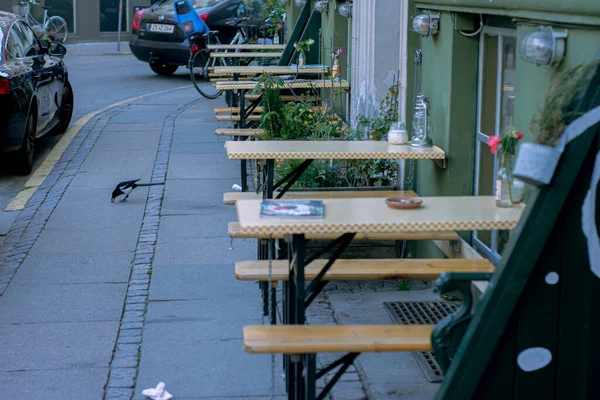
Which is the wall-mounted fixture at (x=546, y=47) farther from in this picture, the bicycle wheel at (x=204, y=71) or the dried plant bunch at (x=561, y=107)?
the bicycle wheel at (x=204, y=71)

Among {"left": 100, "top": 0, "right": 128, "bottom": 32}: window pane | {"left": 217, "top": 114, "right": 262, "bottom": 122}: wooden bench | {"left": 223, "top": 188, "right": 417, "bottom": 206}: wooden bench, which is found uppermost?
{"left": 100, "top": 0, "right": 128, "bottom": 32}: window pane

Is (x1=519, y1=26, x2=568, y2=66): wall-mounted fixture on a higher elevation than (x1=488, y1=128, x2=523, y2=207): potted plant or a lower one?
higher

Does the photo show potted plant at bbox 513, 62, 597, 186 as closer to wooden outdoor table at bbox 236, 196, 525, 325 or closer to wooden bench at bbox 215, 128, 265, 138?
wooden outdoor table at bbox 236, 196, 525, 325

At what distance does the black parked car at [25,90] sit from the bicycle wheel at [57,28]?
13281 millimetres

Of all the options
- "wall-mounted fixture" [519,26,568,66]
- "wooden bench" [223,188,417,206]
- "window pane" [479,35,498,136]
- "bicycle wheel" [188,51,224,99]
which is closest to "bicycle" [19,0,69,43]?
"bicycle wheel" [188,51,224,99]

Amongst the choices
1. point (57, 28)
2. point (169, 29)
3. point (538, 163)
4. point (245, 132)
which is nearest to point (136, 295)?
point (245, 132)

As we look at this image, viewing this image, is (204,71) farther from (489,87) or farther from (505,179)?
(505,179)

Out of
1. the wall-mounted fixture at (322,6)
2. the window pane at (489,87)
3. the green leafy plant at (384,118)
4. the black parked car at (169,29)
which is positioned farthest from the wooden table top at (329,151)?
the black parked car at (169,29)

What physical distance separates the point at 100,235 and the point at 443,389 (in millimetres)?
5189

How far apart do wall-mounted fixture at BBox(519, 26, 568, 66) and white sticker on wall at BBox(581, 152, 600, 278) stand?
1023mm

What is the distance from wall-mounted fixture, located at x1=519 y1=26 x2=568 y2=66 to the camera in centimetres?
439

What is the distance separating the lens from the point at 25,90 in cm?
1058

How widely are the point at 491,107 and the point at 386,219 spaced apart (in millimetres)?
2211

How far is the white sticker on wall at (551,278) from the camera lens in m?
3.63
